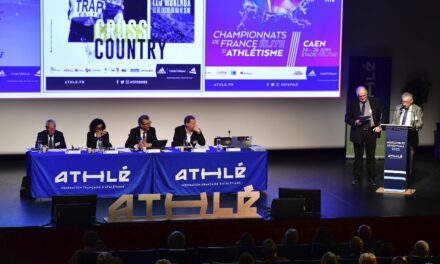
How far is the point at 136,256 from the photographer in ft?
21.3

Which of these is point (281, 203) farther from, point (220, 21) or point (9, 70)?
point (9, 70)

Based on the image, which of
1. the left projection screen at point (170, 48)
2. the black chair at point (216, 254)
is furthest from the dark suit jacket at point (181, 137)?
the black chair at point (216, 254)

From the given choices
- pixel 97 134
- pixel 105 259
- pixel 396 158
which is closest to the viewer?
pixel 105 259

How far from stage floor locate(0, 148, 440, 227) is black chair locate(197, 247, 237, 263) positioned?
6.39ft

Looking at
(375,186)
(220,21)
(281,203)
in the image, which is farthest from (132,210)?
(220,21)

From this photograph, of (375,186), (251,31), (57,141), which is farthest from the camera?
(251,31)

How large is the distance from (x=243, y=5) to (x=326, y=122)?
2.58 metres

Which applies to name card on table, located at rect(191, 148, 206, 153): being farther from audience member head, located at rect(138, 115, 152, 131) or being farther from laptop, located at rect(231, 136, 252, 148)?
audience member head, located at rect(138, 115, 152, 131)

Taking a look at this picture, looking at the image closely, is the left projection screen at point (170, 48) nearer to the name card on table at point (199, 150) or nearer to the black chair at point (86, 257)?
the name card on table at point (199, 150)

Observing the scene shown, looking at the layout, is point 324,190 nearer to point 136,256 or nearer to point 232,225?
point 232,225

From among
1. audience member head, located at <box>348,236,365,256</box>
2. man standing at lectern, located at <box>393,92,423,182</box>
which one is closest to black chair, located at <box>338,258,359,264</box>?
audience member head, located at <box>348,236,365,256</box>

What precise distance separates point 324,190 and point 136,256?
407 cm

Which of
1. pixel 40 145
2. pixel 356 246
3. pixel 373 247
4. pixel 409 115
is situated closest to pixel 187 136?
pixel 40 145

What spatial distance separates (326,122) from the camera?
43.1 feet
